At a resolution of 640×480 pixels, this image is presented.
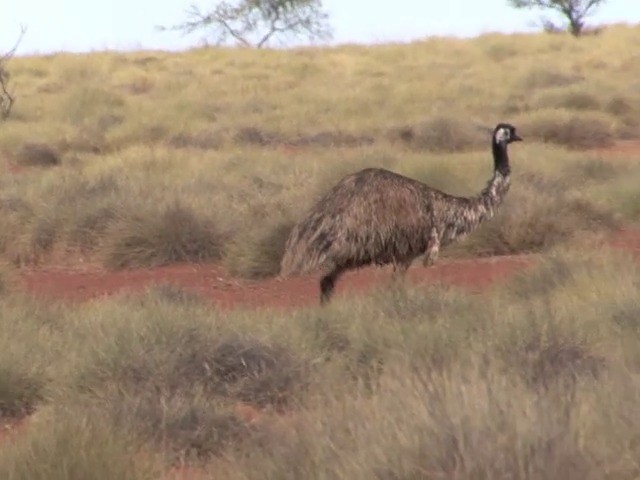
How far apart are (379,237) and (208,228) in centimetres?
450

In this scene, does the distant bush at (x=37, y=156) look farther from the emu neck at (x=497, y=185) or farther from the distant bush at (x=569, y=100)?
the emu neck at (x=497, y=185)

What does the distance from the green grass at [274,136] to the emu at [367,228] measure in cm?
310

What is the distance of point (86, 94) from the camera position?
92.1 feet

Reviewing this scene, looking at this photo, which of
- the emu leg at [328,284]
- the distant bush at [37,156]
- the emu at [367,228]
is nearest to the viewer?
the emu at [367,228]

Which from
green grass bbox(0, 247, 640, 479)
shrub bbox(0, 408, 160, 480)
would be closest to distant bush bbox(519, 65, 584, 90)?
green grass bbox(0, 247, 640, 479)

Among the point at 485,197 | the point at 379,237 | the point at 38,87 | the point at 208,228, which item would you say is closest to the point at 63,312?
the point at 379,237

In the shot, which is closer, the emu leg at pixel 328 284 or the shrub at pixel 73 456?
the shrub at pixel 73 456

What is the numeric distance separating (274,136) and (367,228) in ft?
46.5

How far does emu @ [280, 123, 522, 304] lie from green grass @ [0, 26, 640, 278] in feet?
10.2

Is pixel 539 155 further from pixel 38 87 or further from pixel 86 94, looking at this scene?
pixel 38 87

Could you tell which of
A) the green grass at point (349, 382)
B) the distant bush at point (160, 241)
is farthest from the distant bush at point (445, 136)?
the green grass at point (349, 382)

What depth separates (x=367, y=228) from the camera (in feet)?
30.6

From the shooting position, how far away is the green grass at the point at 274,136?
535 inches

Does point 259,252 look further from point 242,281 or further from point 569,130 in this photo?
point 569,130
